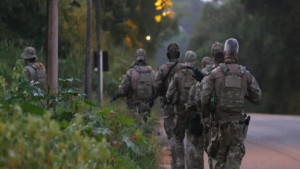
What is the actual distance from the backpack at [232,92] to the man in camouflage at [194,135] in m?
1.56

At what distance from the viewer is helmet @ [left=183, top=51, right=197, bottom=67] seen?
459 inches

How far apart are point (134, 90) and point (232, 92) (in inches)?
256

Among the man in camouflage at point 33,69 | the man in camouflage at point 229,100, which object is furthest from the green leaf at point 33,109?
the man in camouflage at point 33,69

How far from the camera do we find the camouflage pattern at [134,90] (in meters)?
15.6

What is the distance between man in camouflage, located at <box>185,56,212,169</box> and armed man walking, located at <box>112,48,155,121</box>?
13.5 feet

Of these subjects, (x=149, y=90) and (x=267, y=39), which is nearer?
(x=149, y=90)

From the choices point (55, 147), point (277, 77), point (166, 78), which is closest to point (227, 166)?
point (166, 78)

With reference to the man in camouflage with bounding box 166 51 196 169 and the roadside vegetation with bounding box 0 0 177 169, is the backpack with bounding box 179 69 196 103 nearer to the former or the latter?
the man in camouflage with bounding box 166 51 196 169

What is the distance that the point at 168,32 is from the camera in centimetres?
7031

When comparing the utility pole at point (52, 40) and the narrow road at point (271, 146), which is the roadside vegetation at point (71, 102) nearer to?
the utility pole at point (52, 40)

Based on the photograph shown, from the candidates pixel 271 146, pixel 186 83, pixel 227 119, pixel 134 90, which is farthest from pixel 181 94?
pixel 271 146

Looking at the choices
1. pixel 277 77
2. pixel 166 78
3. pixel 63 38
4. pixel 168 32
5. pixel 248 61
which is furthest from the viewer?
pixel 168 32

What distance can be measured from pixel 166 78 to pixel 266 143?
7116 millimetres

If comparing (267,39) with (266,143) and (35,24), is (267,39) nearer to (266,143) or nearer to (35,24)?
(35,24)
